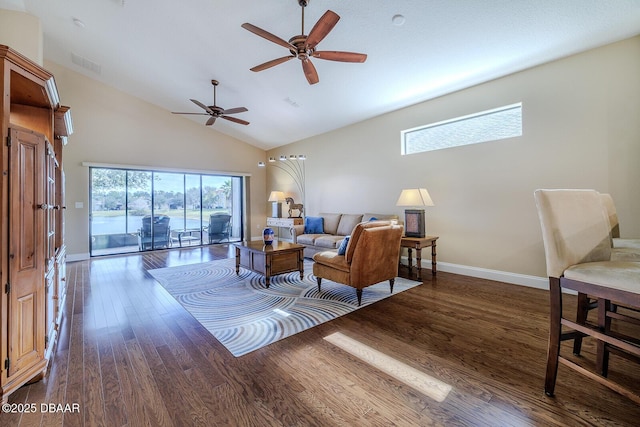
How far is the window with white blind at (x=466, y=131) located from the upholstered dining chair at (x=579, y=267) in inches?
103

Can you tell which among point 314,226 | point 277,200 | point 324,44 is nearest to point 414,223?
Answer: point 314,226

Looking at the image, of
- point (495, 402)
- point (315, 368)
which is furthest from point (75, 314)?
point (495, 402)

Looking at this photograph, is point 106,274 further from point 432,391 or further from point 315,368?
point 432,391

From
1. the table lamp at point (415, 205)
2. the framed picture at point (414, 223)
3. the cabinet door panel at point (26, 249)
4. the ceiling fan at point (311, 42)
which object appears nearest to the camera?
the cabinet door panel at point (26, 249)

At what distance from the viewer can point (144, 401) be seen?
162 cm

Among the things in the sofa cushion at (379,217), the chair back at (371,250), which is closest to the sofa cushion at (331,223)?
the sofa cushion at (379,217)

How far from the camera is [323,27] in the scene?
246cm

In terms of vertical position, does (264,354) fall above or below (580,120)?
below

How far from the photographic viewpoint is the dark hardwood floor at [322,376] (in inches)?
59.1

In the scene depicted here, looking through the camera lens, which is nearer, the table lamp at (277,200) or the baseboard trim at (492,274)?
the baseboard trim at (492,274)

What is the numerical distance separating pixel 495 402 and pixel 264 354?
5.21ft

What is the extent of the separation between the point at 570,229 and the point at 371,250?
1.79 m

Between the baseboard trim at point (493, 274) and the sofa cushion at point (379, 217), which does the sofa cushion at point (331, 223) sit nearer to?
the sofa cushion at point (379, 217)

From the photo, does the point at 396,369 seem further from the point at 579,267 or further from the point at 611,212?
the point at 611,212
